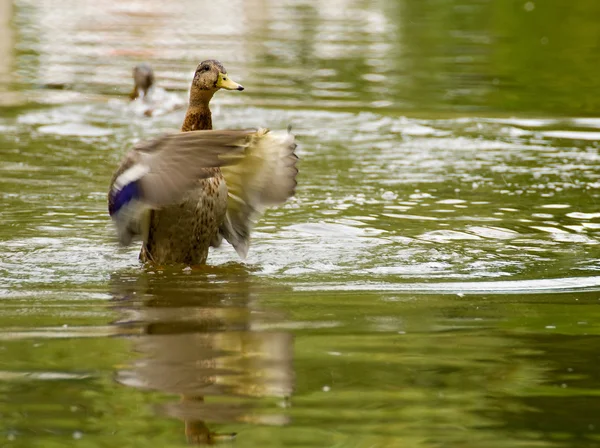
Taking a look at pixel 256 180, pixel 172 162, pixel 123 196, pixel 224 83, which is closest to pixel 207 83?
pixel 224 83

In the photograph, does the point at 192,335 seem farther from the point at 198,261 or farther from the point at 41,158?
the point at 41,158

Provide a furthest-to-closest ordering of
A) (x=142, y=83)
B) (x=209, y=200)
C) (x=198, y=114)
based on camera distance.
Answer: (x=142, y=83) < (x=198, y=114) < (x=209, y=200)

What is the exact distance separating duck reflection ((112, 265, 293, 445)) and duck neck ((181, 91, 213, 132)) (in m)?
0.86

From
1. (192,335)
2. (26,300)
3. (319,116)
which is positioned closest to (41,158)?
(319,116)

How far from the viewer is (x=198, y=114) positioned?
7.77 meters

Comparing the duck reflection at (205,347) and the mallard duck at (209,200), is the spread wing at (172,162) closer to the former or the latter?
the mallard duck at (209,200)

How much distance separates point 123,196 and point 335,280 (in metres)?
1.24

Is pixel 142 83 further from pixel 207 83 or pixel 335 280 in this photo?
pixel 335 280

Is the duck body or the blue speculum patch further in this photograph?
the duck body

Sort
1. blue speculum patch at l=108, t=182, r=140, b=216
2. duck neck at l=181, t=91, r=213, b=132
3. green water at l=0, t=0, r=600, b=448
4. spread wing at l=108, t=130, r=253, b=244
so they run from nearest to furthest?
green water at l=0, t=0, r=600, b=448 → spread wing at l=108, t=130, r=253, b=244 → blue speculum patch at l=108, t=182, r=140, b=216 → duck neck at l=181, t=91, r=213, b=132

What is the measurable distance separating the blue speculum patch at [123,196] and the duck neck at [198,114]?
81cm

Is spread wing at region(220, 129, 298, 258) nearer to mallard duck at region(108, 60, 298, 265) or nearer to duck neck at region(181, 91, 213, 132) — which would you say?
mallard duck at region(108, 60, 298, 265)

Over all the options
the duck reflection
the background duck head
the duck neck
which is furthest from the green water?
the background duck head

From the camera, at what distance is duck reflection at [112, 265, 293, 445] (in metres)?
4.85
